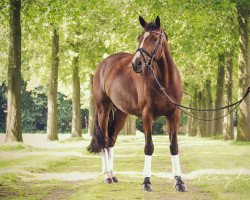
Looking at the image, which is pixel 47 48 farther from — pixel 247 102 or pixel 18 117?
pixel 247 102

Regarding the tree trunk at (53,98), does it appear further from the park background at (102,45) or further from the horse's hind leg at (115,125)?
the horse's hind leg at (115,125)

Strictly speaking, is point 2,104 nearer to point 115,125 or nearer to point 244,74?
point 244,74

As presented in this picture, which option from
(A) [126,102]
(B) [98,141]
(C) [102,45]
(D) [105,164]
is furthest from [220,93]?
(A) [126,102]

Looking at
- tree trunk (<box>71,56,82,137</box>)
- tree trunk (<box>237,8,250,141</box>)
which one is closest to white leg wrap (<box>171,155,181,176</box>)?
tree trunk (<box>237,8,250,141</box>)

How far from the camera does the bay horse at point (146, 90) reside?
940 cm

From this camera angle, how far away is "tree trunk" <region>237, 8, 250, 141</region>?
25688 mm

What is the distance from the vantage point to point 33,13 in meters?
23.2

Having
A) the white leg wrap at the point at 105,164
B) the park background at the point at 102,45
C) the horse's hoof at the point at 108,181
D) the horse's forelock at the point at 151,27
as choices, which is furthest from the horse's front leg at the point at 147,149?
the park background at the point at 102,45

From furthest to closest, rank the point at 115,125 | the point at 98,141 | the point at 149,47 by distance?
the point at 115,125 < the point at 98,141 < the point at 149,47

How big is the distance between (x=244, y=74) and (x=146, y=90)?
1761 centimetres

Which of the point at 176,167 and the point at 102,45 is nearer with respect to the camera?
the point at 176,167

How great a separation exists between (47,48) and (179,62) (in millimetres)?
10987

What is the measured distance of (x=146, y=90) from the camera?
32.2ft

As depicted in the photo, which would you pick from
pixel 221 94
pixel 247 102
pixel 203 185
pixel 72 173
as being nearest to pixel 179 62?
pixel 221 94
